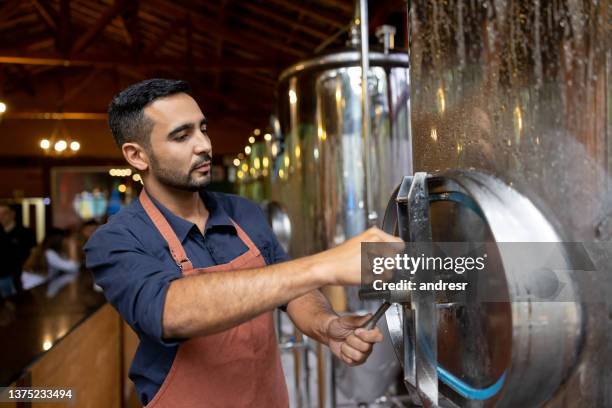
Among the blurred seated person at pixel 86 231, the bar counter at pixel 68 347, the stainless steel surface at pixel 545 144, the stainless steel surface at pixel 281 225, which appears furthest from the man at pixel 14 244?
the stainless steel surface at pixel 545 144

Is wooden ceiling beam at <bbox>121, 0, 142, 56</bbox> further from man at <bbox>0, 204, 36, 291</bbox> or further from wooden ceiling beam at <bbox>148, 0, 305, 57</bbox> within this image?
man at <bbox>0, 204, 36, 291</bbox>

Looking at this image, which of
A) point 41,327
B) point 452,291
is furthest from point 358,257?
point 41,327

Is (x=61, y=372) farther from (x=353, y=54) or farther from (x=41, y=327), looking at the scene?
(x=353, y=54)

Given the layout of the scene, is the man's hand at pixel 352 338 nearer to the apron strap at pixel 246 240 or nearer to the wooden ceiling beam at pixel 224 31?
the apron strap at pixel 246 240

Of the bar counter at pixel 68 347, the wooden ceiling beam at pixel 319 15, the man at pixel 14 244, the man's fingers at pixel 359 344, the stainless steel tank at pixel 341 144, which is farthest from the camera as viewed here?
the wooden ceiling beam at pixel 319 15

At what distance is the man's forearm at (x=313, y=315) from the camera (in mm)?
1066

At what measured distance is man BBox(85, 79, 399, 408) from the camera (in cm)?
76

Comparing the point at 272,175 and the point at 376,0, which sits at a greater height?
the point at 376,0

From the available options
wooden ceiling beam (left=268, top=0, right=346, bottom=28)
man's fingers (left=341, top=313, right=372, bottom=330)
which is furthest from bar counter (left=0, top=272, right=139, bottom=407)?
wooden ceiling beam (left=268, top=0, right=346, bottom=28)

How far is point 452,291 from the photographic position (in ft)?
2.26

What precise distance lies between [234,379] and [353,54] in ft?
5.12

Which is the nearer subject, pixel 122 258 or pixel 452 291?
pixel 452 291

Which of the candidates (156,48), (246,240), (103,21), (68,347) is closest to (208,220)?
(246,240)

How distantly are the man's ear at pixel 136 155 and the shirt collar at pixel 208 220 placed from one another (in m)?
0.07
